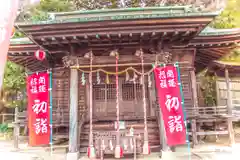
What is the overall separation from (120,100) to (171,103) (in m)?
2.26

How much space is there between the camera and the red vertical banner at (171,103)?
7449 millimetres

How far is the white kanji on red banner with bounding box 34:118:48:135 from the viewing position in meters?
7.93

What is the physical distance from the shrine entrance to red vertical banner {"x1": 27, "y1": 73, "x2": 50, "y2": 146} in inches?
77.7

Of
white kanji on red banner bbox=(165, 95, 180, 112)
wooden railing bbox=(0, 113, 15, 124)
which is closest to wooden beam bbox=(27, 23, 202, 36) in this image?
white kanji on red banner bbox=(165, 95, 180, 112)

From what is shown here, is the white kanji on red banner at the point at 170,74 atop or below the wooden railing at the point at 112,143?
atop

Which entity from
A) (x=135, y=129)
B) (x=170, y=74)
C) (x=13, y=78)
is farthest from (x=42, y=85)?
(x=13, y=78)

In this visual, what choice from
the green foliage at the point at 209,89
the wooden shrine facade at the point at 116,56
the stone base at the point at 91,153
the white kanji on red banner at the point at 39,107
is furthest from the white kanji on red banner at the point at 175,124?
the green foliage at the point at 209,89

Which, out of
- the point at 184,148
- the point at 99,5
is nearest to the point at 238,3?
the point at 99,5

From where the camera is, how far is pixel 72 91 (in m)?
8.09

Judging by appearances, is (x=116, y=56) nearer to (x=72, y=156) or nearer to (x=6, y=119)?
(x=72, y=156)

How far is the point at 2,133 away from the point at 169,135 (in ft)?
56.7

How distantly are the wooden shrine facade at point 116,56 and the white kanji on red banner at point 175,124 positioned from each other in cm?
52

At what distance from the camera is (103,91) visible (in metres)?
8.94

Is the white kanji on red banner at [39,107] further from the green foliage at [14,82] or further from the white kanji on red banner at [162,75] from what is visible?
the green foliage at [14,82]
